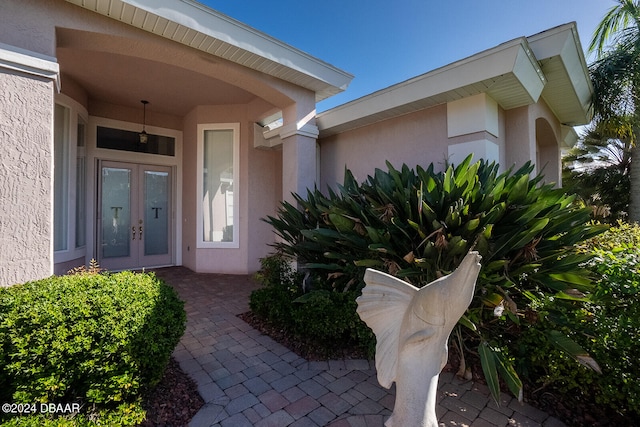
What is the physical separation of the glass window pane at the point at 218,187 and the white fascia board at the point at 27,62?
159 inches

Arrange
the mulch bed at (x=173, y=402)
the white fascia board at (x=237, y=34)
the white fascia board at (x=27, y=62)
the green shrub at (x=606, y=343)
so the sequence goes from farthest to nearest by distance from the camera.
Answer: the white fascia board at (x=237, y=34) < the white fascia board at (x=27, y=62) < the mulch bed at (x=173, y=402) < the green shrub at (x=606, y=343)

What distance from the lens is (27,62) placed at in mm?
2621

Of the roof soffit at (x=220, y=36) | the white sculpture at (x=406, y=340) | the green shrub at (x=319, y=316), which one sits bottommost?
the green shrub at (x=319, y=316)


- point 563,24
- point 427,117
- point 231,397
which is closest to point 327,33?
point 427,117

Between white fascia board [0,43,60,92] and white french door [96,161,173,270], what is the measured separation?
4.41m

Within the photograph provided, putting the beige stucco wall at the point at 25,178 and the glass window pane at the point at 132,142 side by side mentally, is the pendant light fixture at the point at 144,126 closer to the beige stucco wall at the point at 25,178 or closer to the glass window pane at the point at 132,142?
the glass window pane at the point at 132,142

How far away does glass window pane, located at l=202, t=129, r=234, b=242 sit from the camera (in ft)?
22.2

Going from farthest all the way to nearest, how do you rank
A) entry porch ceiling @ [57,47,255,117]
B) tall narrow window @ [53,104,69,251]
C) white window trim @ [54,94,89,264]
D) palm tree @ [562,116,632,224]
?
1. palm tree @ [562,116,632,224]
2. white window trim @ [54,94,89,264]
3. tall narrow window @ [53,104,69,251]
4. entry porch ceiling @ [57,47,255,117]

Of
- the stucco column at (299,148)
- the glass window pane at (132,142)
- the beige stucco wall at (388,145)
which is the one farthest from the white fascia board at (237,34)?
the glass window pane at (132,142)

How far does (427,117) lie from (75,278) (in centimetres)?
520

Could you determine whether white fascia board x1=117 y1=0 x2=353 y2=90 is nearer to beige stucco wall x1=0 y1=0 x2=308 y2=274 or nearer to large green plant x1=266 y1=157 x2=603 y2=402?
beige stucco wall x1=0 y1=0 x2=308 y2=274

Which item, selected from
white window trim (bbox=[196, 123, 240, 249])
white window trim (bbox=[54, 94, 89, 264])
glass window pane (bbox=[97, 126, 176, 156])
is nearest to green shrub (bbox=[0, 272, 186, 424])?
white window trim (bbox=[54, 94, 89, 264])

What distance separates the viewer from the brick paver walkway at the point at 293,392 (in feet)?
7.04

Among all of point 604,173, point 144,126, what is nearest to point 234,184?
point 144,126
